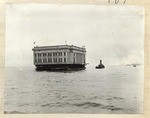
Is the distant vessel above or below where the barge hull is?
above

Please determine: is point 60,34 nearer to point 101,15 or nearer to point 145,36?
point 101,15

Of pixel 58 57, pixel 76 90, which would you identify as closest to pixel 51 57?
pixel 58 57

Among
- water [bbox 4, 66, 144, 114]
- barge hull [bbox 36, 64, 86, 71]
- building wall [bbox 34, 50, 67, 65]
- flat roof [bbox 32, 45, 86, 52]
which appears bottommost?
water [bbox 4, 66, 144, 114]

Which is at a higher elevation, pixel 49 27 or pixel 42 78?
pixel 49 27

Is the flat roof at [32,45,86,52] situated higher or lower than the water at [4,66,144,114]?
higher

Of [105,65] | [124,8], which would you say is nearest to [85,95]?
[105,65]

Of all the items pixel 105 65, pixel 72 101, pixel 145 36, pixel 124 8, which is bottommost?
pixel 72 101

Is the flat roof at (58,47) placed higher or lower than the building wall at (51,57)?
higher
